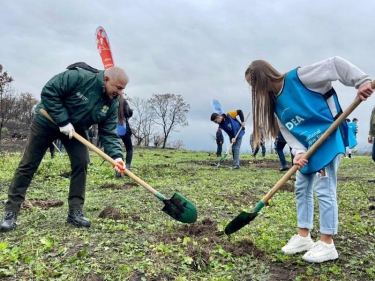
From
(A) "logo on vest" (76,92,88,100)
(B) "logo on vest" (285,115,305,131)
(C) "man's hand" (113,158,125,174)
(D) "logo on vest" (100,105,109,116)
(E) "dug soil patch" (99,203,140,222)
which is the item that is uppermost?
(A) "logo on vest" (76,92,88,100)

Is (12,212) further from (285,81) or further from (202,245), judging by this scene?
(285,81)

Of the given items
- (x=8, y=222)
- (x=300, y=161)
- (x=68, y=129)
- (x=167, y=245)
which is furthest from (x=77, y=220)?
(x=300, y=161)

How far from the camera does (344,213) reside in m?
5.32

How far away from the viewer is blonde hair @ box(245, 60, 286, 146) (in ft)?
11.6

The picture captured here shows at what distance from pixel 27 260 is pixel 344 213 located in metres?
4.09

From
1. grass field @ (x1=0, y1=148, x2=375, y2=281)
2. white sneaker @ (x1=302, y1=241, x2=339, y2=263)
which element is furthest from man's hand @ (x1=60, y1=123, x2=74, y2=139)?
white sneaker @ (x1=302, y1=241, x2=339, y2=263)

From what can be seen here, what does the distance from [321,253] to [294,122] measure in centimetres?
114

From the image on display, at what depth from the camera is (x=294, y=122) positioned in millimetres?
3402

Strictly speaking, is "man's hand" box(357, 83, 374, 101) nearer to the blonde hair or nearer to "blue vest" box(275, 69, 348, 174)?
"blue vest" box(275, 69, 348, 174)

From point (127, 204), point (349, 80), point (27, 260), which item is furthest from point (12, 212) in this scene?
point (349, 80)

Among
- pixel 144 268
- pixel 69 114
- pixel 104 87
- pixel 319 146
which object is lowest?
pixel 144 268

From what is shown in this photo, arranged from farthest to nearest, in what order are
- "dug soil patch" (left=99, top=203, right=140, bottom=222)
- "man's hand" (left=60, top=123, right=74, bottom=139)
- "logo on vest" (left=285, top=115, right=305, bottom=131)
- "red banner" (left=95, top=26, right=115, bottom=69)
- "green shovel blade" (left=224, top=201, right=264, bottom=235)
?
1. "red banner" (left=95, top=26, right=115, bottom=69)
2. "dug soil patch" (left=99, top=203, right=140, bottom=222)
3. "man's hand" (left=60, top=123, right=74, bottom=139)
4. "green shovel blade" (left=224, top=201, right=264, bottom=235)
5. "logo on vest" (left=285, top=115, right=305, bottom=131)

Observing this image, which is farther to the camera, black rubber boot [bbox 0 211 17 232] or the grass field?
black rubber boot [bbox 0 211 17 232]

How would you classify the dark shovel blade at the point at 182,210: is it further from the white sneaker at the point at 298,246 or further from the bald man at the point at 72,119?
the white sneaker at the point at 298,246
